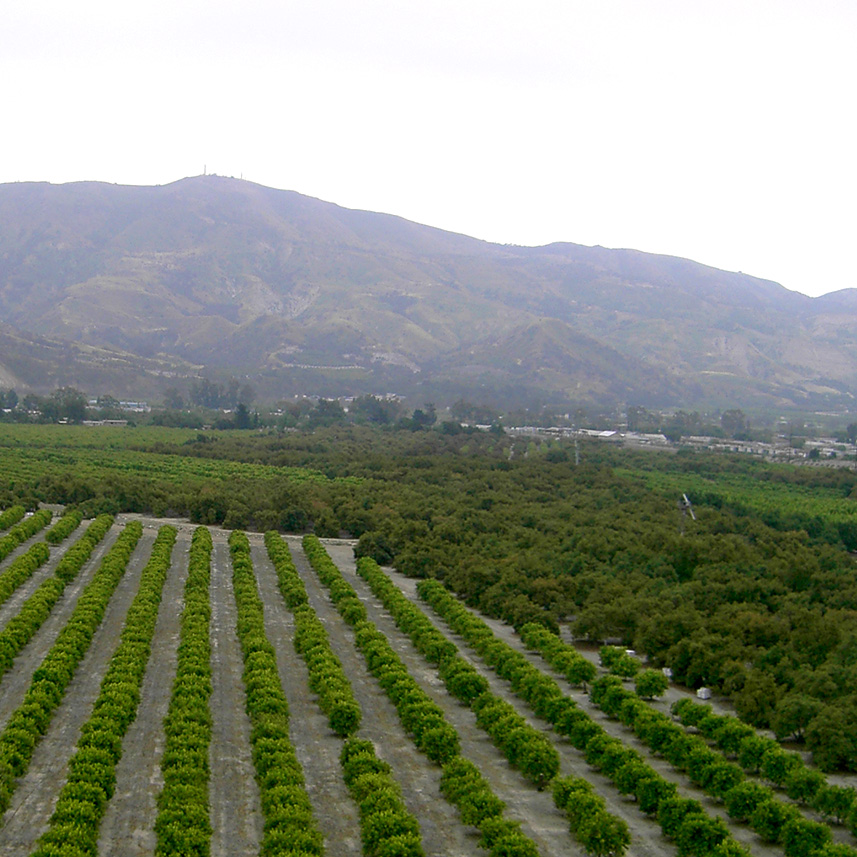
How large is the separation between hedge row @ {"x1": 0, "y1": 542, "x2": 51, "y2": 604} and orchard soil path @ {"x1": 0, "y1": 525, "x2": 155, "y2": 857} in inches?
189

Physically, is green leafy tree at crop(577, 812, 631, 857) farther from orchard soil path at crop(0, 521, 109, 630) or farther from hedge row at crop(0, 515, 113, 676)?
orchard soil path at crop(0, 521, 109, 630)

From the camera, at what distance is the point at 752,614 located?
41344 mm

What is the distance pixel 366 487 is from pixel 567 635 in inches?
1740

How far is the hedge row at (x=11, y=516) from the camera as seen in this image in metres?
64.6

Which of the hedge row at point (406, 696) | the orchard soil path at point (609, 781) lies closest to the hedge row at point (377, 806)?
the hedge row at point (406, 696)

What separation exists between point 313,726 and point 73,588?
22.7m

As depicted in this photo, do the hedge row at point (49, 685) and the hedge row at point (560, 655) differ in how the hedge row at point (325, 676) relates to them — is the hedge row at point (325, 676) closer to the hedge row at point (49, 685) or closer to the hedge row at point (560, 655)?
the hedge row at point (49, 685)

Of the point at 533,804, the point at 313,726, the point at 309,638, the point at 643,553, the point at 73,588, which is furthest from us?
the point at 643,553

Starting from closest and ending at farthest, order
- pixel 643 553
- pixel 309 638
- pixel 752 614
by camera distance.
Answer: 1. pixel 309 638
2. pixel 752 614
3. pixel 643 553

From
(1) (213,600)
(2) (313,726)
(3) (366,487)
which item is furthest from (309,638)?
(3) (366,487)

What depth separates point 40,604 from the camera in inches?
1655

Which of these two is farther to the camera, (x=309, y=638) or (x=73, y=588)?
(x=73, y=588)

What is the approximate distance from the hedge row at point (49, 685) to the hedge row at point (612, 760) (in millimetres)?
13779

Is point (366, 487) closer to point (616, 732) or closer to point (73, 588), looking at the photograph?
point (73, 588)
